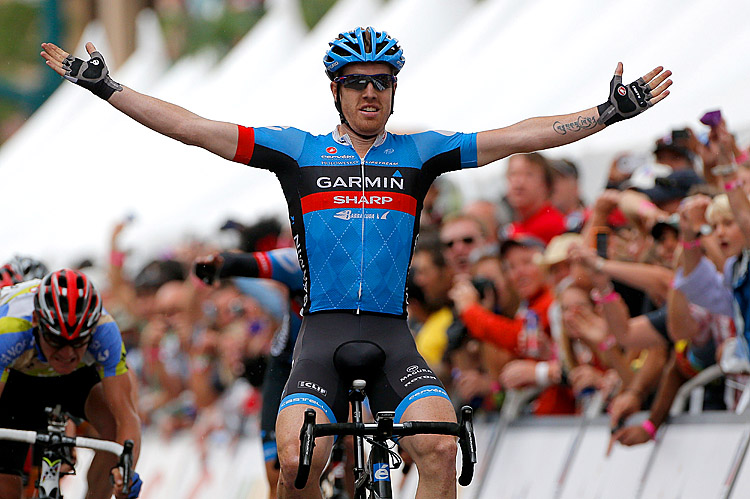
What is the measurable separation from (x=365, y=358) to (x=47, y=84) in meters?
55.4

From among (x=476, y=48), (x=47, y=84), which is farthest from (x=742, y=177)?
(x=47, y=84)

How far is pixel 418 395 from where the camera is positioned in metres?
6.39

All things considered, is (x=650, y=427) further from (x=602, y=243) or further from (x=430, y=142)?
(x=430, y=142)

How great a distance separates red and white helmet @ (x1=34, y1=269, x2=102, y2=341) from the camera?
763 centimetres

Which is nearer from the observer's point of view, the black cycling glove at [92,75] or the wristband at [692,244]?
the black cycling glove at [92,75]

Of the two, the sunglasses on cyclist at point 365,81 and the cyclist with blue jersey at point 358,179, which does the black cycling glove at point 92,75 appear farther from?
the sunglasses on cyclist at point 365,81

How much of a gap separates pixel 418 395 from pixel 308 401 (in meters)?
0.52

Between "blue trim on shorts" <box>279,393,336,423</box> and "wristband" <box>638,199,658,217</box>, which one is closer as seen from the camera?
"blue trim on shorts" <box>279,393,336,423</box>

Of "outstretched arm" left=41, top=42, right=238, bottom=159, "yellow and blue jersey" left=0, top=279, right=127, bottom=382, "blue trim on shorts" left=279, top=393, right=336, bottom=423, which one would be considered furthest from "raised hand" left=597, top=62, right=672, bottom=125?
"yellow and blue jersey" left=0, top=279, right=127, bottom=382

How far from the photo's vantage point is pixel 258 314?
1465 centimetres

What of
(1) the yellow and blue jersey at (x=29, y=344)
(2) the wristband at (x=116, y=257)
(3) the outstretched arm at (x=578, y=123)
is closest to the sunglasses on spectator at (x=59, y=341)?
(1) the yellow and blue jersey at (x=29, y=344)

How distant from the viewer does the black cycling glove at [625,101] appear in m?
6.70

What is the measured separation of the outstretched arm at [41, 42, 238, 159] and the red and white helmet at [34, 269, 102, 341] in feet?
4.69

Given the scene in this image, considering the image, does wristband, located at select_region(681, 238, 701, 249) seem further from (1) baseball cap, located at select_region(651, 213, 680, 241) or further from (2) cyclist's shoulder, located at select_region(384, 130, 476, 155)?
(2) cyclist's shoulder, located at select_region(384, 130, 476, 155)
